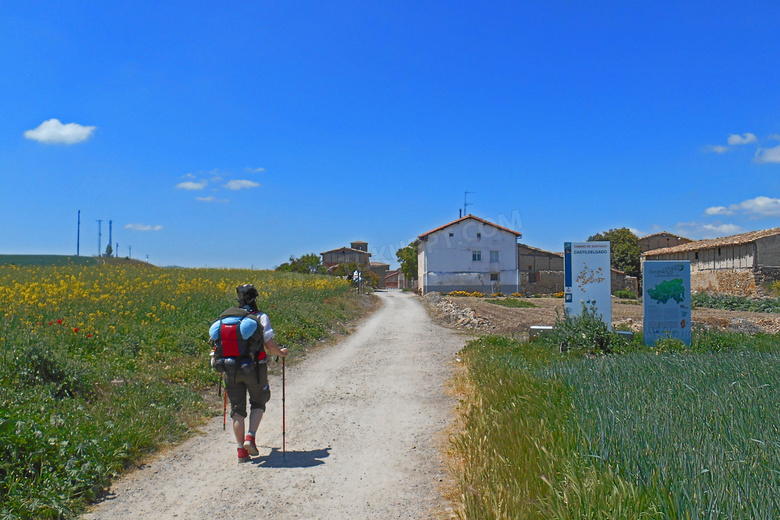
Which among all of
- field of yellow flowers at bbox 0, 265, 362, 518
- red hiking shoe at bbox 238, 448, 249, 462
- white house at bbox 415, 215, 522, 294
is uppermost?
white house at bbox 415, 215, 522, 294

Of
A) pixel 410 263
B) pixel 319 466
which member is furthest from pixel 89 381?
pixel 410 263

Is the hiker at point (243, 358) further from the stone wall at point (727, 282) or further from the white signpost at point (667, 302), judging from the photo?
the stone wall at point (727, 282)

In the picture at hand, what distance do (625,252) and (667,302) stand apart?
52.5 metres

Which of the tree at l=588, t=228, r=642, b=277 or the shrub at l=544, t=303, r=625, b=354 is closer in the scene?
the shrub at l=544, t=303, r=625, b=354

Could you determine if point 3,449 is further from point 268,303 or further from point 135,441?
point 268,303

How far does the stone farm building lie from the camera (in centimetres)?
3488

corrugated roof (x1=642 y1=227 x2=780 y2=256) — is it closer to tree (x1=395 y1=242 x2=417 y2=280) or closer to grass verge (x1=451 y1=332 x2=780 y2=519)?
tree (x1=395 y1=242 x2=417 y2=280)

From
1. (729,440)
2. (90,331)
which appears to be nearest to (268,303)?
(90,331)

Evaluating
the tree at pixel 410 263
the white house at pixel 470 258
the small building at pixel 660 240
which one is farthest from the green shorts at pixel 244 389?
the small building at pixel 660 240

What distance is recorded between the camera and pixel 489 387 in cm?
725

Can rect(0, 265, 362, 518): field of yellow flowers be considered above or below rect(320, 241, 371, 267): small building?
below

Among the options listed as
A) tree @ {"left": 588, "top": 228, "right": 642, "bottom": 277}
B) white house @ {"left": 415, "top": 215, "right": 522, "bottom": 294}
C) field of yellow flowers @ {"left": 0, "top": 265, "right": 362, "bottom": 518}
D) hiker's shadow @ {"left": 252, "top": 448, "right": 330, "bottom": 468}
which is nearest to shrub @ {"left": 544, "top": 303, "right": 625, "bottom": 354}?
field of yellow flowers @ {"left": 0, "top": 265, "right": 362, "bottom": 518}

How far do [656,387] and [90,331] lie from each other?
29.4 feet

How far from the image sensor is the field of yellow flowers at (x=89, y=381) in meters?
4.71
